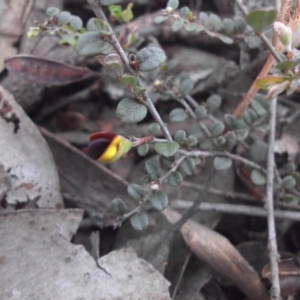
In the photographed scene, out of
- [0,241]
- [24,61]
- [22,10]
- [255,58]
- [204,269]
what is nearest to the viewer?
[0,241]

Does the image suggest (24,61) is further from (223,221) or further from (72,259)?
(223,221)

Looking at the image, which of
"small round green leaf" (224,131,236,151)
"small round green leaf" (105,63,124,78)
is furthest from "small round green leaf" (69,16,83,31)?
"small round green leaf" (224,131,236,151)

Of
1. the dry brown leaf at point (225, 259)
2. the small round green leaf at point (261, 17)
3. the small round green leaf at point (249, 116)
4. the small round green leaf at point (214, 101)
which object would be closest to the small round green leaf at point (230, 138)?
the small round green leaf at point (249, 116)

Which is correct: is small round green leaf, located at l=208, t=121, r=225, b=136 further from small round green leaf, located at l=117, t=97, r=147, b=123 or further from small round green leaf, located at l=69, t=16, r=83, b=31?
small round green leaf, located at l=69, t=16, r=83, b=31

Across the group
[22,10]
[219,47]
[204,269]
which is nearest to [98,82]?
[22,10]

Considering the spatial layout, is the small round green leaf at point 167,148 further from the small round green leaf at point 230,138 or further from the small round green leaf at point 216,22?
the small round green leaf at point 216,22

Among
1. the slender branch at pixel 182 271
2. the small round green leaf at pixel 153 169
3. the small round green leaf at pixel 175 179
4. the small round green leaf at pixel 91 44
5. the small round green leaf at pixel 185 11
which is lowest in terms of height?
the slender branch at pixel 182 271

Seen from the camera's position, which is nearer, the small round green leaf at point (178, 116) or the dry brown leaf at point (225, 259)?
the dry brown leaf at point (225, 259)
